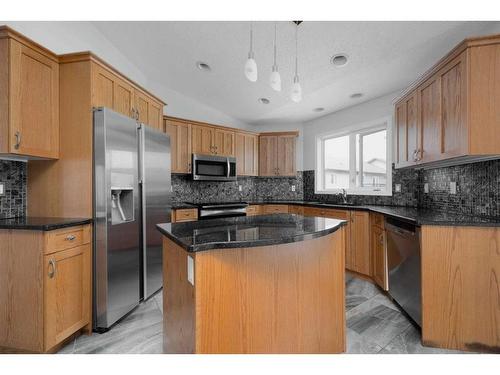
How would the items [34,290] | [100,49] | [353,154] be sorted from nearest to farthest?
[34,290] → [100,49] → [353,154]

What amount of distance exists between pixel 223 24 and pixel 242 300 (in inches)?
98.8

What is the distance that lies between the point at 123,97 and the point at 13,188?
1.23 meters

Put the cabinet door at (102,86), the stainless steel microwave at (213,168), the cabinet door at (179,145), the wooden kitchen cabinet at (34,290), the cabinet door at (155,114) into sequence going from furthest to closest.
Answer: the stainless steel microwave at (213,168) → the cabinet door at (179,145) → the cabinet door at (155,114) → the cabinet door at (102,86) → the wooden kitchen cabinet at (34,290)

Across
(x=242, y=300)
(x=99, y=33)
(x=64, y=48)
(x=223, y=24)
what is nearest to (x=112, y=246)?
(x=242, y=300)

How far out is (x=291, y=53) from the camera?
2754mm

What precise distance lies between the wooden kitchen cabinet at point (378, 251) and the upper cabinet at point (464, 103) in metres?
0.86

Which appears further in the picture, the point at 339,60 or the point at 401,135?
the point at 401,135

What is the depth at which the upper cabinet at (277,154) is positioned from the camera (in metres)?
4.81

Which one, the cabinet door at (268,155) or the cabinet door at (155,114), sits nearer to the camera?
the cabinet door at (155,114)

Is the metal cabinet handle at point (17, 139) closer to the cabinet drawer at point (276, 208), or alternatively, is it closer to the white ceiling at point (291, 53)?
the white ceiling at point (291, 53)

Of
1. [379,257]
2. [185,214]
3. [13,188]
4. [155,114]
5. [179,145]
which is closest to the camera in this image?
[13,188]

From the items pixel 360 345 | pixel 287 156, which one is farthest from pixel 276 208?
pixel 360 345

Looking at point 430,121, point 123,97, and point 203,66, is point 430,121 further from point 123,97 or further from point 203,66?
point 123,97

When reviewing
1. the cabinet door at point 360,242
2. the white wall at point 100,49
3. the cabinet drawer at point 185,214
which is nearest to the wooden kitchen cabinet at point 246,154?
the white wall at point 100,49
